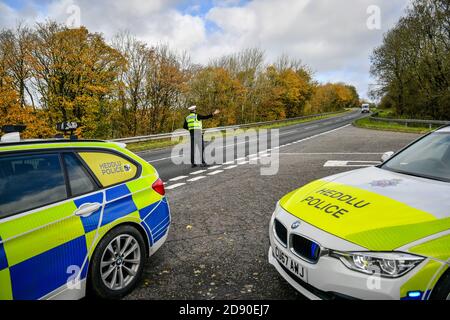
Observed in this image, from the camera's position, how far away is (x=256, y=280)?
3.35 meters

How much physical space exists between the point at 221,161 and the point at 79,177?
9303 mm

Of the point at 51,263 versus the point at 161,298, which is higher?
the point at 51,263

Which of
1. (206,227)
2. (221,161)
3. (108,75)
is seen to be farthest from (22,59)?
(206,227)

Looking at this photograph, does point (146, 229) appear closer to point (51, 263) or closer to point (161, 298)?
point (161, 298)

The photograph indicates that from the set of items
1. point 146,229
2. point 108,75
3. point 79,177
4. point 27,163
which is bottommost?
point 146,229

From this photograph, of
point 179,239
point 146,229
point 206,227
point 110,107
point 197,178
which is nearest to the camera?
point 146,229

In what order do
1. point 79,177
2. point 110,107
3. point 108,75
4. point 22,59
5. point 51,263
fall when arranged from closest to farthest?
point 51,263, point 79,177, point 22,59, point 108,75, point 110,107

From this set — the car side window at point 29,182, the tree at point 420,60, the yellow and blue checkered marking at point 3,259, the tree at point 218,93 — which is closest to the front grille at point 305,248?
the car side window at point 29,182

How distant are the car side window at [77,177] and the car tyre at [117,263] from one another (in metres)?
0.49

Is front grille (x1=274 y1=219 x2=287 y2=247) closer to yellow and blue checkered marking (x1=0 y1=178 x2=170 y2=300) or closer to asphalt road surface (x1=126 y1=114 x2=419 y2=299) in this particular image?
asphalt road surface (x1=126 y1=114 x2=419 y2=299)

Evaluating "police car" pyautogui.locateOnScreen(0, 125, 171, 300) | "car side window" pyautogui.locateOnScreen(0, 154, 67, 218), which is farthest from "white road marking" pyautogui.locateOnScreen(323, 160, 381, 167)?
"car side window" pyautogui.locateOnScreen(0, 154, 67, 218)

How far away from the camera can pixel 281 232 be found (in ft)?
9.73

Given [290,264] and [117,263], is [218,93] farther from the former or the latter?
[290,264]

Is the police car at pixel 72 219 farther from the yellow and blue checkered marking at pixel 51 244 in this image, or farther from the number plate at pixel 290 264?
the number plate at pixel 290 264
